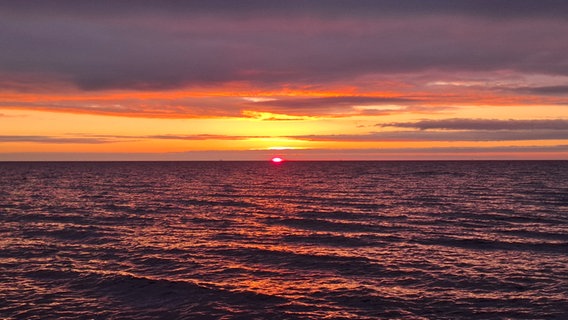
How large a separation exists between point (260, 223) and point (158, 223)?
9.28 meters

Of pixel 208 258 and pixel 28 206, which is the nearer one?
pixel 208 258

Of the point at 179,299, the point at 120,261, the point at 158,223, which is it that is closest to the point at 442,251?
the point at 179,299

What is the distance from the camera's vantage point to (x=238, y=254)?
32188 millimetres

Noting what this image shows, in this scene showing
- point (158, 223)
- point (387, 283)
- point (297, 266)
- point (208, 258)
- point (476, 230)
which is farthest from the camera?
point (158, 223)

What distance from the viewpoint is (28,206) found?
60094 millimetres

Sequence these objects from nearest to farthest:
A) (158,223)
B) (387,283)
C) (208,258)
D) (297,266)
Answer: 1. (387,283)
2. (297,266)
3. (208,258)
4. (158,223)

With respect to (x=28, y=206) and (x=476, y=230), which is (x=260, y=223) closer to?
(x=476, y=230)

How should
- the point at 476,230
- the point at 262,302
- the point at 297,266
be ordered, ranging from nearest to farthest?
the point at 262,302 → the point at 297,266 → the point at 476,230

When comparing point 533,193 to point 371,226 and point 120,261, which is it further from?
point 120,261

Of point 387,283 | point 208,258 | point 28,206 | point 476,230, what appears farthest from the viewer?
point 28,206

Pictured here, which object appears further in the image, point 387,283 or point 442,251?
point 442,251

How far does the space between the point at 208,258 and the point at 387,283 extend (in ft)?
37.4

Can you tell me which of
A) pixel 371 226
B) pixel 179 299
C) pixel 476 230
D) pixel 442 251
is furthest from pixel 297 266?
pixel 476 230

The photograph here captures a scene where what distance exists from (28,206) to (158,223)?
24020 millimetres
